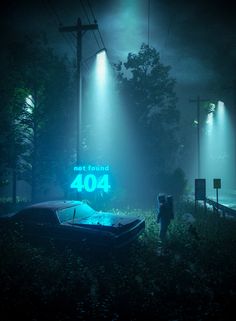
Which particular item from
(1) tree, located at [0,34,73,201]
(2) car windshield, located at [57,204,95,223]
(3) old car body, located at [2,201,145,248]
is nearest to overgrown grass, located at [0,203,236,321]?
(3) old car body, located at [2,201,145,248]

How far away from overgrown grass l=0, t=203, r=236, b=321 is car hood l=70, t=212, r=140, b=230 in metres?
0.65

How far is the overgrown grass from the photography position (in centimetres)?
585

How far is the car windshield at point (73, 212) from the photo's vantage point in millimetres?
9284

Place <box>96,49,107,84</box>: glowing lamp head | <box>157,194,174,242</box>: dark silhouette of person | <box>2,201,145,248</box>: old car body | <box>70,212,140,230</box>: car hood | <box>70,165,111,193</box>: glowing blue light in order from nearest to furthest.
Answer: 1. <box>2,201,145,248</box>: old car body
2. <box>70,212,140,230</box>: car hood
3. <box>157,194,174,242</box>: dark silhouette of person
4. <box>70,165,111,193</box>: glowing blue light
5. <box>96,49,107,84</box>: glowing lamp head

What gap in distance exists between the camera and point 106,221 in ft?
30.7

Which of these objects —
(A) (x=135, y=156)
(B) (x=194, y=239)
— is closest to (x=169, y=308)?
(B) (x=194, y=239)

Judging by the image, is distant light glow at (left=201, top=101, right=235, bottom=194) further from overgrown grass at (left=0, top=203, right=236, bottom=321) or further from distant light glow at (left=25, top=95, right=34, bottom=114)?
overgrown grass at (left=0, top=203, right=236, bottom=321)

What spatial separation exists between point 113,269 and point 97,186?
7265 mm

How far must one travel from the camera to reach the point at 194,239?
1081 centimetres

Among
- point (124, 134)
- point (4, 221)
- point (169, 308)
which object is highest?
point (124, 134)

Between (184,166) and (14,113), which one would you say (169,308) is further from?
(184,166)

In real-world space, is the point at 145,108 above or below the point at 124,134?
above

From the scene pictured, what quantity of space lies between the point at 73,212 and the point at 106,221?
3.61 feet


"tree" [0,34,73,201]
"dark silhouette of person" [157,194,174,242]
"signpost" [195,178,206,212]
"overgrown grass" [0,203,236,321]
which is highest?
"tree" [0,34,73,201]
